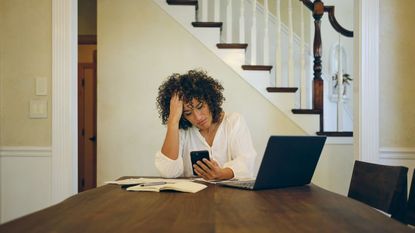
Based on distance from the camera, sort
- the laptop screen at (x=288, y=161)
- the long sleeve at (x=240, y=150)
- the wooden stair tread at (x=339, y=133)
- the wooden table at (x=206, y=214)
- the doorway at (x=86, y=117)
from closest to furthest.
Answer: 1. the wooden table at (x=206, y=214)
2. the laptop screen at (x=288, y=161)
3. the long sleeve at (x=240, y=150)
4. the wooden stair tread at (x=339, y=133)
5. the doorway at (x=86, y=117)

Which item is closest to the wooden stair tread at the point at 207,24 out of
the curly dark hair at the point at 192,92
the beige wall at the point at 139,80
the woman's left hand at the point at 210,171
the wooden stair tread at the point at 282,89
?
the beige wall at the point at 139,80

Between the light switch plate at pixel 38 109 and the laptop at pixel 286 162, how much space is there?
1.34 meters

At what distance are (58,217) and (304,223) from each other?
A: 57cm

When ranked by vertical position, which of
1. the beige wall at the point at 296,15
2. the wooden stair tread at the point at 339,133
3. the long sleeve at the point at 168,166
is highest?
the beige wall at the point at 296,15

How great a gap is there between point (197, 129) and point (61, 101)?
2.74ft

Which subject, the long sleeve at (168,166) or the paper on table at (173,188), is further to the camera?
the long sleeve at (168,166)

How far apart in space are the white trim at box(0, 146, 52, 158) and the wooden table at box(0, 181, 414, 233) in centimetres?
118

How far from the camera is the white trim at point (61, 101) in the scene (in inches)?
95.0

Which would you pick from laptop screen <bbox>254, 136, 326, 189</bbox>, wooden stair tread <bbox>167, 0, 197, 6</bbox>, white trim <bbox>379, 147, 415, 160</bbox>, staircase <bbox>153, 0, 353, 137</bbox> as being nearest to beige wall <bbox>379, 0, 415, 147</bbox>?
white trim <bbox>379, 147, 415, 160</bbox>

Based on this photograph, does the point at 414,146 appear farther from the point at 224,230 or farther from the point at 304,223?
the point at 224,230

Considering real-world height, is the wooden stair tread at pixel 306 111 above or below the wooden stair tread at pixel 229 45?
below

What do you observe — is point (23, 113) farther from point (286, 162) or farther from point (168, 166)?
point (286, 162)

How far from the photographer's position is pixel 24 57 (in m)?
2.45

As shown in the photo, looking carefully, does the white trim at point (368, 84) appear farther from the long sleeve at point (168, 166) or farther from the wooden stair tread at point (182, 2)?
the wooden stair tread at point (182, 2)
